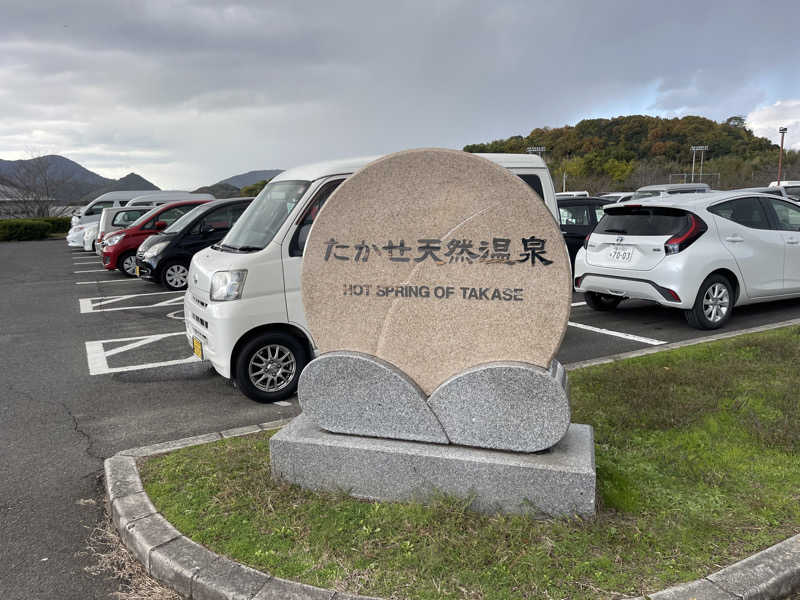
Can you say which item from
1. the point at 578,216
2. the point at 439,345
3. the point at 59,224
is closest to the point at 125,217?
the point at 578,216

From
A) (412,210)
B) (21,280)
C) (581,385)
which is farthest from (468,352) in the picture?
(21,280)

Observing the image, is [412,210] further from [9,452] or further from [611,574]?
[9,452]

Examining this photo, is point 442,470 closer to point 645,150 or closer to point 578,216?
point 578,216

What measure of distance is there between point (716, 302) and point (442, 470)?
5.71m

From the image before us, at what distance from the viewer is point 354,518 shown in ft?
10.2

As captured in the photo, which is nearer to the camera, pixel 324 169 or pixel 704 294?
pixel 324 169

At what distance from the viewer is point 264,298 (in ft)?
16.4

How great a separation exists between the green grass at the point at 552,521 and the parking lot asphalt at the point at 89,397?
0.55 m

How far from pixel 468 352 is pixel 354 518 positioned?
1.04 m

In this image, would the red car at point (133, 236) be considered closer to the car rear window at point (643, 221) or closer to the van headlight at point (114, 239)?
the van headlight at point (114, 239)

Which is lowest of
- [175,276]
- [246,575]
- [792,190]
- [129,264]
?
[246,575]

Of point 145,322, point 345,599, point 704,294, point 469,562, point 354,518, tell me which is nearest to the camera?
point 345,599

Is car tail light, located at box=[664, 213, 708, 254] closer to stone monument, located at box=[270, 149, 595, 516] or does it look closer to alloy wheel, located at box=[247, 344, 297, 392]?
stone monument, located at box=[270, 149, 595, 516]

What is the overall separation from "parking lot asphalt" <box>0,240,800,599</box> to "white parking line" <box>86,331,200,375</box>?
0.06ft
